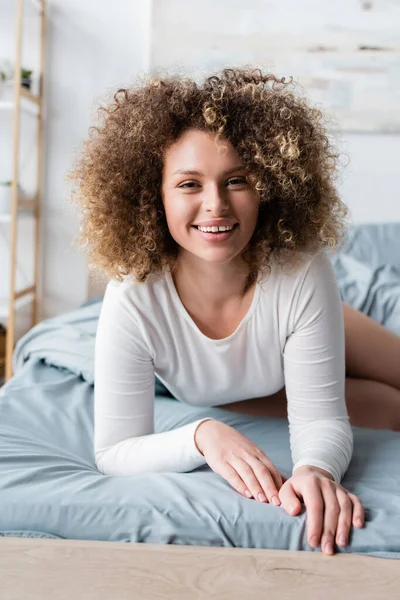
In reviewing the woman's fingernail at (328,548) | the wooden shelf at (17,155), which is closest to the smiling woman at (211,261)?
the woman's fingernail at (328,548)

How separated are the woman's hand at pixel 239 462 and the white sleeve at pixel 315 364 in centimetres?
13

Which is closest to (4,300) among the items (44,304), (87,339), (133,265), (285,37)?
(44,304)

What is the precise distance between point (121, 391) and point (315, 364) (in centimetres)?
31

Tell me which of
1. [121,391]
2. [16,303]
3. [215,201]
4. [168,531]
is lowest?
[16,303]

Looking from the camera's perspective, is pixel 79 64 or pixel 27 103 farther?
pixel 79 64

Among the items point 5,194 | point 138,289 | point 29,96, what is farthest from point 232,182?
point 29,96

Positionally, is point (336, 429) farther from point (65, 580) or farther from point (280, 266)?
point (65, 580)

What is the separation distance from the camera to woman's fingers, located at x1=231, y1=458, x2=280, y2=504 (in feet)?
3.58

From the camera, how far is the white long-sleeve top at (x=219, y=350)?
128cm

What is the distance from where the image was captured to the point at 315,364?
128cm

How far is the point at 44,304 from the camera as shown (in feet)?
11.4

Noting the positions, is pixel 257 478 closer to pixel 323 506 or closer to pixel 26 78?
pixel 323 506

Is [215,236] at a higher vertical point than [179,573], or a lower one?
higher

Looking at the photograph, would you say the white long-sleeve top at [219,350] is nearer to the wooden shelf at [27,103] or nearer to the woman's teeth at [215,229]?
the woman's teeth at [215,229]
